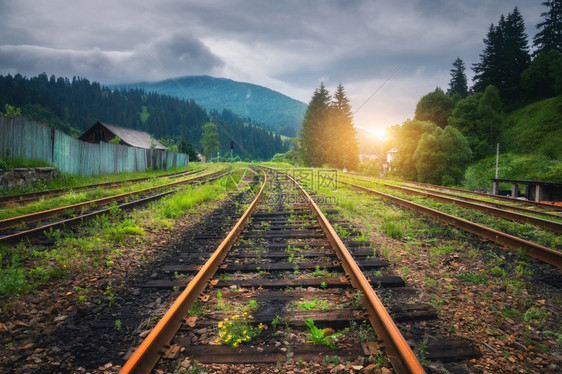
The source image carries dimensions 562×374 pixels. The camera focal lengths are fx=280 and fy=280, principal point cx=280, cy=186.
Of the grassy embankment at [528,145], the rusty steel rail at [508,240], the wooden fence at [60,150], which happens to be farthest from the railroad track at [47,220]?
the grassy embankment at [528,145]

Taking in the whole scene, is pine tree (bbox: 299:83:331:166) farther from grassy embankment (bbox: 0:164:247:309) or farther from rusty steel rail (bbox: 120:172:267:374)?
rusty steel rail (bbox: 120:172:267:374)

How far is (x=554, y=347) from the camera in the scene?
2.39 meters

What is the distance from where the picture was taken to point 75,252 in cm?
470

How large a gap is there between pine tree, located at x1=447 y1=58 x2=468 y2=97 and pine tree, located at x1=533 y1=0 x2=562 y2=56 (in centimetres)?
1624

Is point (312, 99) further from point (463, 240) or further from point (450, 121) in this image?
point (463, 240)

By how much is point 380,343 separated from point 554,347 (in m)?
1.54

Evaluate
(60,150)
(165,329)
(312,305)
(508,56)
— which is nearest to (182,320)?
(165,329)

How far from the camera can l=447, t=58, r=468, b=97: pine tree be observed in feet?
236

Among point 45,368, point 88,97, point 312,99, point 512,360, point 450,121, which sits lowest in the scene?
point 45,368

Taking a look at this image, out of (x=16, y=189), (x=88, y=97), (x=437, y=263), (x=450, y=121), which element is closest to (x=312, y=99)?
(x=450, y=121)

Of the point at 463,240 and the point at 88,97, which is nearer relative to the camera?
the point at 463,240

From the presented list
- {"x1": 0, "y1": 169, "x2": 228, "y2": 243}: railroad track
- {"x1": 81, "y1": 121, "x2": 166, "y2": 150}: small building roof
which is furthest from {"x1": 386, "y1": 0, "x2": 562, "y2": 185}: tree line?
{"x1": 81, "y1": 121, "x2": 166, "y2": 150}: small building roof

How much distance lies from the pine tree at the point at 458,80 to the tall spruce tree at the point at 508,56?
35.7 feet

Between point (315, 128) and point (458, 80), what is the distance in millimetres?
51678
